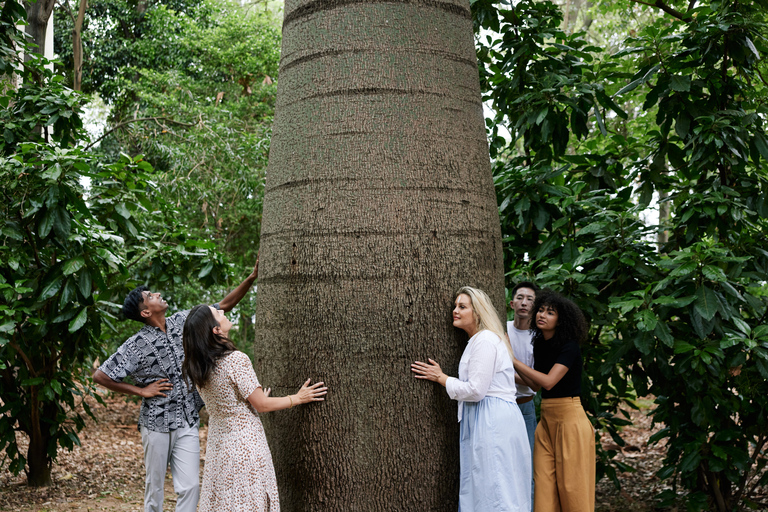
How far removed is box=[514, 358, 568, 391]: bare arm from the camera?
331 cm

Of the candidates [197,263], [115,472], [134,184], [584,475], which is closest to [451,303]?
[584,475]

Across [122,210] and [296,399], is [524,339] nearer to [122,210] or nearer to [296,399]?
[296,399]

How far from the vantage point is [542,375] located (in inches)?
131

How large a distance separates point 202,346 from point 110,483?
15.4 feet

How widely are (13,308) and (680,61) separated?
4.77 meters

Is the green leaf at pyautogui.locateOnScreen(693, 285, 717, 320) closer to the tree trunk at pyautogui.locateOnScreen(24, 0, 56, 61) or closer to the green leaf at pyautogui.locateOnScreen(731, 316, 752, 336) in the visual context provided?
the green leaf at pyautogui.locateOnScreen(731, 316, 752, 336)

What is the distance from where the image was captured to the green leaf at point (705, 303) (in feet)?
12.5

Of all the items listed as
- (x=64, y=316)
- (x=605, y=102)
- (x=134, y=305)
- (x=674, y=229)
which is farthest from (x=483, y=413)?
(x=64, y=316)

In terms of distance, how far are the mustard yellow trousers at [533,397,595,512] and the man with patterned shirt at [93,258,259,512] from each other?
5.79ft

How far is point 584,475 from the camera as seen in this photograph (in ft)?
10.9

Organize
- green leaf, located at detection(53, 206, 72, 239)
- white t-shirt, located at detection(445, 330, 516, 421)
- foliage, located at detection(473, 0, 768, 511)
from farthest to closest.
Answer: green leaf, located at detection(53, 206, 72, 239)
foliage, located at detection(473, 0, 768, 511)
white t-shirt, located at detection(445, 330, 516, 421)

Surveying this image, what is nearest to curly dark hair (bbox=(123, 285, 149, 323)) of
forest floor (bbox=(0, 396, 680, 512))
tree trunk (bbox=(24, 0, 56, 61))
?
forest floor (bbox=(0, 396, 680, 512))

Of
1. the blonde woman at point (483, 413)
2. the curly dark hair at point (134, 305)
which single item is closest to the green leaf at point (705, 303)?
the blonde woman at point (483, 413)

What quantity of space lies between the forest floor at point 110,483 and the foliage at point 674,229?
35.8 inches
